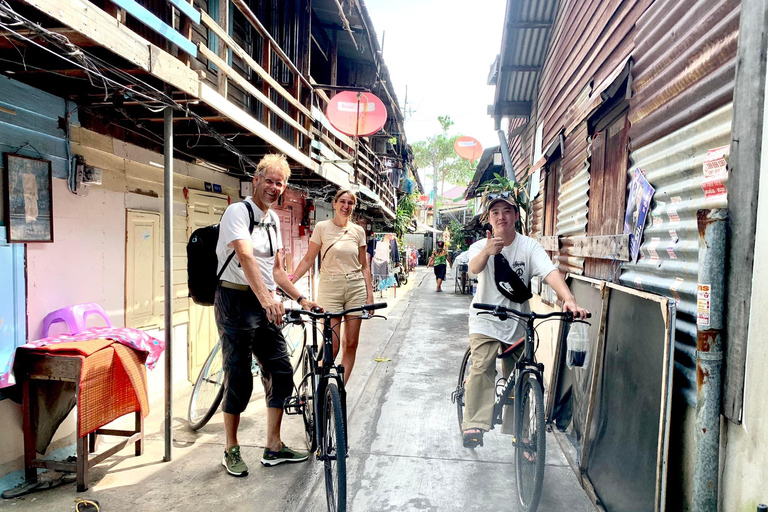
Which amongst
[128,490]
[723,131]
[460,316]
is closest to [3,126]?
[128,490]

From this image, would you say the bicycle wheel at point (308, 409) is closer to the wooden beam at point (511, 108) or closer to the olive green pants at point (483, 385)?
the olive green pants at point (483, 385)

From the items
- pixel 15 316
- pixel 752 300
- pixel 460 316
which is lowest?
pixel 460 316

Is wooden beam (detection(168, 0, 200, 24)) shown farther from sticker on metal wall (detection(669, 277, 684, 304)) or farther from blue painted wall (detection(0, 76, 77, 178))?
sticker on metal wall (detection(669, 277, 684, 304))

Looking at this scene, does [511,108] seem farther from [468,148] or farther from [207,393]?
[207,393]

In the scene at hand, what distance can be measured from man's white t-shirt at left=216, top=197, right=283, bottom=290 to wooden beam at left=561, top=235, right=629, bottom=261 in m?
2.56

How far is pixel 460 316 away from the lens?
36.3 feet

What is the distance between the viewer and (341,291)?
4625 millimetres

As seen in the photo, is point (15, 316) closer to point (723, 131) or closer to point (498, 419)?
point (498, 419)

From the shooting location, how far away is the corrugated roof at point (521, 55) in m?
7.32

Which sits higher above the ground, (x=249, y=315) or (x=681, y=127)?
(x=681, y=127)

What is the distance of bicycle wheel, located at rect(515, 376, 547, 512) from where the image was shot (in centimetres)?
273

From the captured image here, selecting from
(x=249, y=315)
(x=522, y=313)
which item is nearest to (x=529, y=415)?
(x=522, y=313)

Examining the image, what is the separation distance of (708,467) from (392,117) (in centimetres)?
1436

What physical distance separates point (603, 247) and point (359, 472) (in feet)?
8.73
